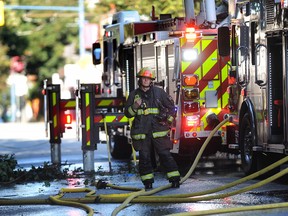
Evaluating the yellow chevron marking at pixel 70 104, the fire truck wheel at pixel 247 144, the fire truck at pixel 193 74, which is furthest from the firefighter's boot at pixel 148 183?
the yellow chevron marking at pixel 70 104

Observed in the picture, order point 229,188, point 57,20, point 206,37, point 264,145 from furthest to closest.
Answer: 1. point 57,20
2. point 206,37
3. point 264,145
4. point 229,188

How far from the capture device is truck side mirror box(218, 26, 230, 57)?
1597 centimetres

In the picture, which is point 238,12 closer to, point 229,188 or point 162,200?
point 229,188

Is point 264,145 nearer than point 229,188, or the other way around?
point 229,188

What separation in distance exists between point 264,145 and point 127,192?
2191mm

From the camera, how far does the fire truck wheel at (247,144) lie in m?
15.4

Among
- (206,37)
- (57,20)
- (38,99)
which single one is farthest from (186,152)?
(38,99)

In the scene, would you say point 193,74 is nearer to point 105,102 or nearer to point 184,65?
point 184,65

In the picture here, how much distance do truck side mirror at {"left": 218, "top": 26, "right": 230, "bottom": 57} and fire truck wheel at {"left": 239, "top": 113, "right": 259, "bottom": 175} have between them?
40.3 inches

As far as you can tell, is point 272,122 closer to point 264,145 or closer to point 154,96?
point 264,145

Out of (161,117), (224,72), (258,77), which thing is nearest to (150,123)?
(161,117)

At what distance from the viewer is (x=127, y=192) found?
13.9 meters

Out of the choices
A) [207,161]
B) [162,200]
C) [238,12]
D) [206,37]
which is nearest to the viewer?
[162,200]

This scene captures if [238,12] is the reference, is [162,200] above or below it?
below
